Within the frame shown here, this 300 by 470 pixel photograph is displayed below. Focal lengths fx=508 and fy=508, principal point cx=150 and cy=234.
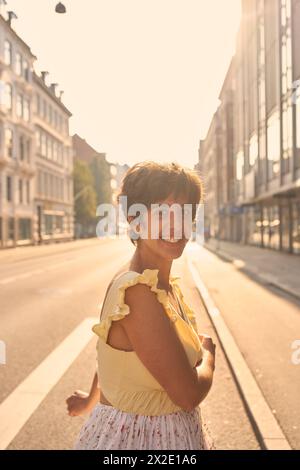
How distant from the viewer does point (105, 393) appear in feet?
5.67

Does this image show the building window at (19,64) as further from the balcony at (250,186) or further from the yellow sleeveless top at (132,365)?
the yellow sleeveless top at (132,365)

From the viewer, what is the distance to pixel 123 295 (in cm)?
155

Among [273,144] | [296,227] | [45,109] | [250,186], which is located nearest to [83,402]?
[296,227]

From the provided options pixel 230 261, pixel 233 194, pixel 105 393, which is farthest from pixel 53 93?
pixel 105 393

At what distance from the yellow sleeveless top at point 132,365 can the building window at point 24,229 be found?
1810 inches

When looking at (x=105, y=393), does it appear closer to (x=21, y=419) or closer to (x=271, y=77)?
(x=21, y=419)

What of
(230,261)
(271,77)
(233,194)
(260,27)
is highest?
(260,27)

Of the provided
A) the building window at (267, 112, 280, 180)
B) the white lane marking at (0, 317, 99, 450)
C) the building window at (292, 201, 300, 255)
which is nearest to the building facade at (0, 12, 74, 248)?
the building window at (267, 112, 280, 180)

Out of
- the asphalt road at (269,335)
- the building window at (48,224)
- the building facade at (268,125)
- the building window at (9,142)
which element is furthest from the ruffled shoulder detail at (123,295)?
the building window at (48,224)

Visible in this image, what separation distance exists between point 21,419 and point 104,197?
91.5 meters

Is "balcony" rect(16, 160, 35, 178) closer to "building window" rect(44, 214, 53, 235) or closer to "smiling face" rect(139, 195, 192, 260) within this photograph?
"building window" rect(44, 214, 53, 235)

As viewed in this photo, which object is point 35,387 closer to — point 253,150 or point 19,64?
point 253,150

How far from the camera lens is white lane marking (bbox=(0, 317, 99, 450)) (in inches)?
175
